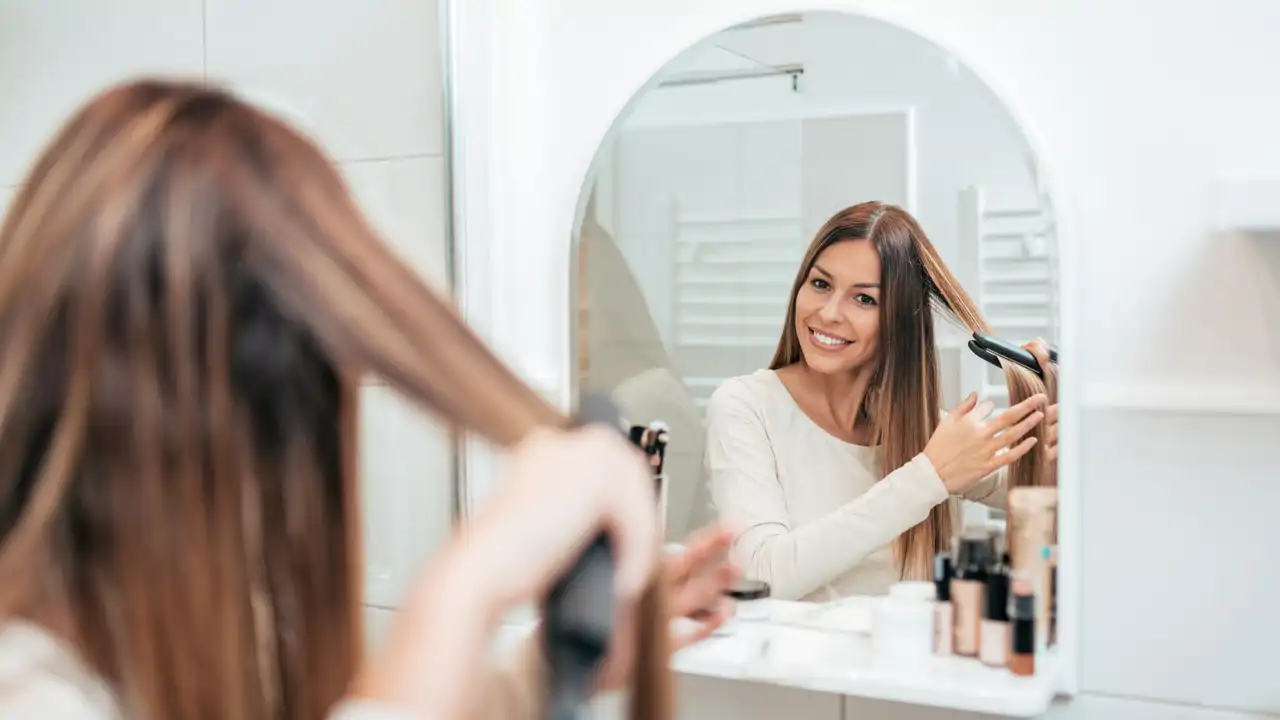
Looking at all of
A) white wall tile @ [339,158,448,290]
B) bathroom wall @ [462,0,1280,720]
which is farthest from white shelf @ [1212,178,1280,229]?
white wall tile @ [339,158,448,290]

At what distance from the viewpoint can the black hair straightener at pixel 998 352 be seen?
1068 mm

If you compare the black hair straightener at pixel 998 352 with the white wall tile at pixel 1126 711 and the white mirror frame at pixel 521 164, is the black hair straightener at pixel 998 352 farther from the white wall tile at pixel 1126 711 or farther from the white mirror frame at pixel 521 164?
the white mirror frame at pixel 521 164

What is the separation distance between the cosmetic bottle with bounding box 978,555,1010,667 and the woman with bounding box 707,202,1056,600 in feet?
0.21

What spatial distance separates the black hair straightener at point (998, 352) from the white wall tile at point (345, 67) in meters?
0.61

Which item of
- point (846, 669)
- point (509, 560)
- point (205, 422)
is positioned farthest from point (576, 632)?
point (846, 669)

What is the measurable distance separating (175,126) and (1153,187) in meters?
0.78

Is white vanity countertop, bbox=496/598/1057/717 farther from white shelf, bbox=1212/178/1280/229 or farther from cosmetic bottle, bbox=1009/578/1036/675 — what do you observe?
white shelf, bbox=1212/178/1280/229

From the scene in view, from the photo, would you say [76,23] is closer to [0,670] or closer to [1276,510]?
[0,670]

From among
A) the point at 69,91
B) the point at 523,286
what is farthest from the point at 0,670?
the point at 69,91

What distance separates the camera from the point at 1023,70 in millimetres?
1089

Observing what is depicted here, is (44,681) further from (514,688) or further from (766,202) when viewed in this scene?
(766,202)

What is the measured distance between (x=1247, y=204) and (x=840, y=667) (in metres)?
0.49

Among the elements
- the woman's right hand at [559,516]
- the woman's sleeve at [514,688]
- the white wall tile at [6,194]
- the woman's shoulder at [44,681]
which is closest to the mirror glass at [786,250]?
the woman's sleeve at [514,688]

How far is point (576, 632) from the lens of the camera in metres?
0.60
